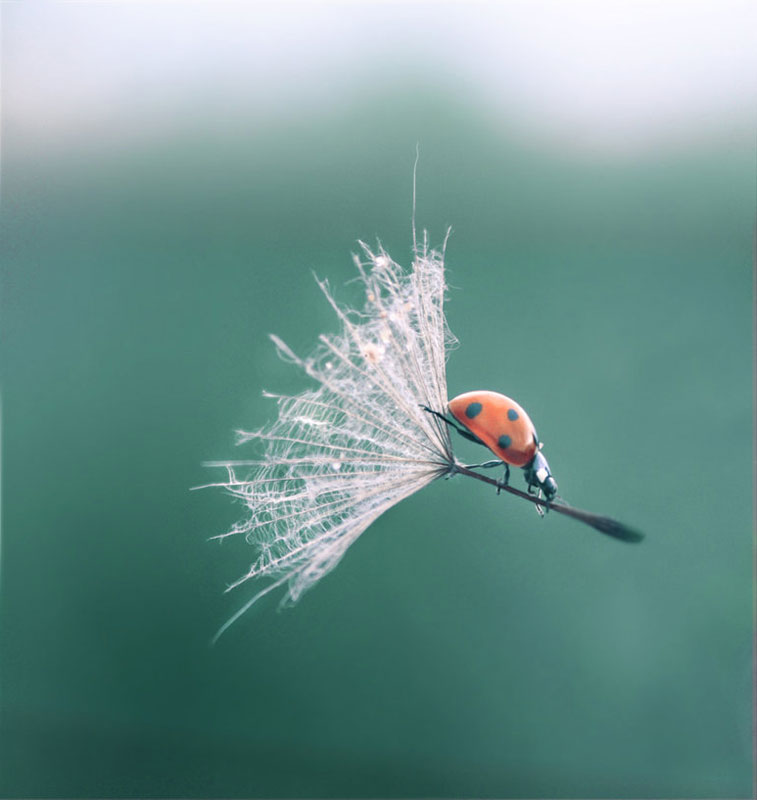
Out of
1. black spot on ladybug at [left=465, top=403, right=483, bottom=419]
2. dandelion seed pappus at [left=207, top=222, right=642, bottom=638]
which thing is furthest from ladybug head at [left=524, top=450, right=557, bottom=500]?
black spot on ladybug at [left=465, top=403, right=483, bottom=419]

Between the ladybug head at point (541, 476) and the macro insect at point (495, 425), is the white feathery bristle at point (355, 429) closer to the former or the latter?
the macro insect at point (495, 425)

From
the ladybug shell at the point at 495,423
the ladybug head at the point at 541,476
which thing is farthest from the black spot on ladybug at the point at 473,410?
the ladybug head at the point at 541,476

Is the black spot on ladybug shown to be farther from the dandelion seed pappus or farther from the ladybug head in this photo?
the ladybug head

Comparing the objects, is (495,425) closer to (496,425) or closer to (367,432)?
(496,425)

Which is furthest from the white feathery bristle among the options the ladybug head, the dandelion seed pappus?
the ladybug head

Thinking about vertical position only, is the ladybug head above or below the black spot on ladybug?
below

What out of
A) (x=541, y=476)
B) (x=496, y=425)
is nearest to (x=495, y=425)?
(x=496, y=425)

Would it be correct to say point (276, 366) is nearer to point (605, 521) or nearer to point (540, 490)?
point (540, 490)
